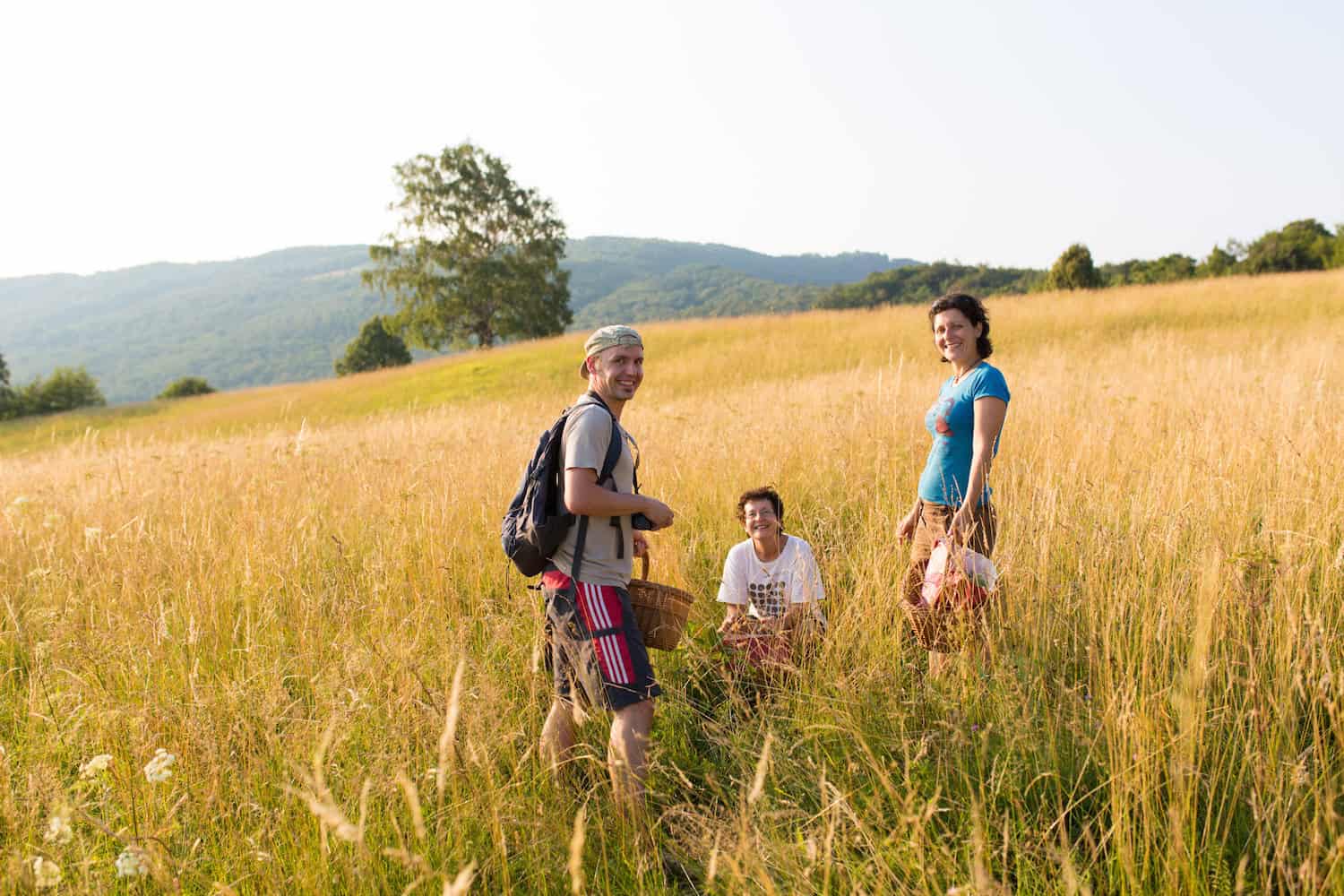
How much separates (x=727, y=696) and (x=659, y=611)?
1.93 ft

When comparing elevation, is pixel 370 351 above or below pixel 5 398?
above

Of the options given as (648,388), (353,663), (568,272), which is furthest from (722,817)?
(568,272)

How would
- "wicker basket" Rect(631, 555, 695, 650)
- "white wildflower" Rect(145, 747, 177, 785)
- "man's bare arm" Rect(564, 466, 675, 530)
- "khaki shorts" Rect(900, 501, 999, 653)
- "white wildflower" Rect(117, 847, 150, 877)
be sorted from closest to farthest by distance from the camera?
"white wildflower" Rect(117, 847, 150, 877) < "white wildflower" Rect(145, 747, 177, 785) < "man's bare arm" Rect(564, 466, 675, 530) < "wicker basket" Rect(631, 555, 695, 650) < "khaki shorts" Rect(900, 501, 999, 653)

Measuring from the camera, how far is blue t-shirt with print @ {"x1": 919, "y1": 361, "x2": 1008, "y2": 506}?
320cm

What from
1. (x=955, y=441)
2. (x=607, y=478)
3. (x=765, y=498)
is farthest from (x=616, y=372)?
(x=955, y=441)

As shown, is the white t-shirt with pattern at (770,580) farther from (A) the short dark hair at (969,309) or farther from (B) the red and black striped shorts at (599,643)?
(A) the short dark hair at (969,309)

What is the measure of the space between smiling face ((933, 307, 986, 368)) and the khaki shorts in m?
0.63

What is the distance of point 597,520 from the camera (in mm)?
2609

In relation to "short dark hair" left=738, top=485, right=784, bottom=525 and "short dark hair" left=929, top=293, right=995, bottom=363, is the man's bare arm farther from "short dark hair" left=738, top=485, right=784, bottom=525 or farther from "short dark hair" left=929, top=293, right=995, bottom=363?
"short dark hair" left=929, top=293, right=995, bottom=363

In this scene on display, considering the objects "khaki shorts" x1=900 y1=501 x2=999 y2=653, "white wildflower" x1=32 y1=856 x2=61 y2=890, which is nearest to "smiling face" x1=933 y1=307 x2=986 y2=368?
"khaki shorts" x1=900 y1=501 x2=999 y2=653

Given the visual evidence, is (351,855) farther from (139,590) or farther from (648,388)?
(648,388)

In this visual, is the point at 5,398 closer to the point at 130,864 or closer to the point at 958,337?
the point at 130,864

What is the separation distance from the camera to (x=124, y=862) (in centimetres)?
167

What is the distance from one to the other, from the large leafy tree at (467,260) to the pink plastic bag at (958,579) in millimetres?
37187
